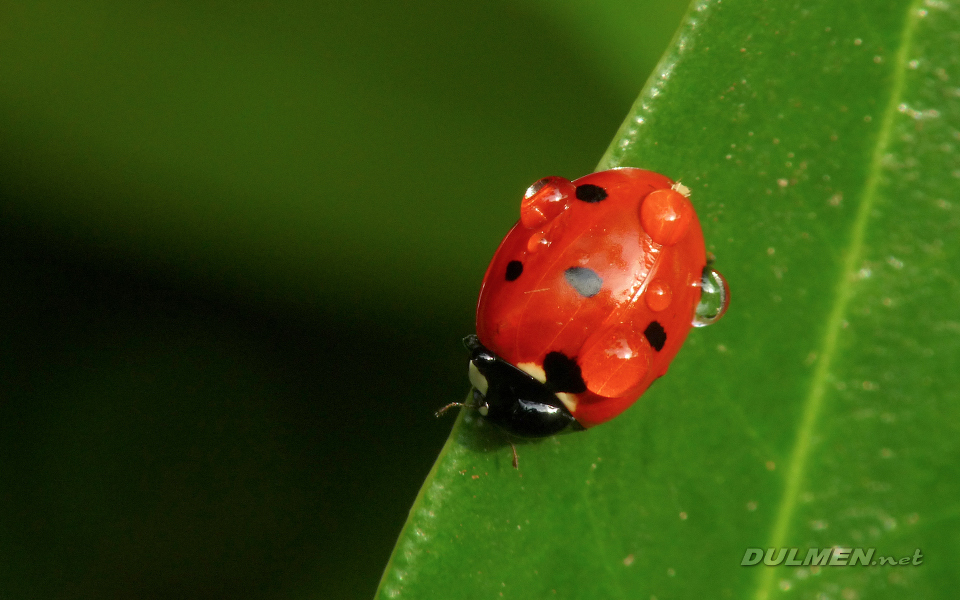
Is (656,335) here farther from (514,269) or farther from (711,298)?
(514,269)

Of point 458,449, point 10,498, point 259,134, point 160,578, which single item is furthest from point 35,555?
point 458,449

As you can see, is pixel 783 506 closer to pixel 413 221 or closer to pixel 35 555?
pixel 413 221

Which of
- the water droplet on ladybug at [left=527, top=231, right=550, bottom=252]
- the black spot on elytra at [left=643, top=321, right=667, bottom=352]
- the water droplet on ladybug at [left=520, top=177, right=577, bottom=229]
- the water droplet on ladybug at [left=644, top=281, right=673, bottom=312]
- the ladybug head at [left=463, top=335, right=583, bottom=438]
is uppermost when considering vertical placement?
the water droplet on ladybug at [left=520, top=177, right=577, bottom=229]

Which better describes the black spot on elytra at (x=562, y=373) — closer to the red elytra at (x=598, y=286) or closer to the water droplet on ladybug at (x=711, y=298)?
the red elytra at (x=598, y=286)

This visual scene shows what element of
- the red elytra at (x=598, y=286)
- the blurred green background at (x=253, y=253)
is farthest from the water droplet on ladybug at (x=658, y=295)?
the blurred green background at (x=253, y=253)

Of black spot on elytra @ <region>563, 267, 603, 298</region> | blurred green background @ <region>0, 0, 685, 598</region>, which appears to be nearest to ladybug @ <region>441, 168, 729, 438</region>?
black spot on elytra @ <region>563, 267, 603, 298</region>

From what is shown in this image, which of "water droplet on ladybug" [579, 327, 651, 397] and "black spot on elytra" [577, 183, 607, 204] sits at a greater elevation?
"black spot on elytra" [577, 183, 607, 204]

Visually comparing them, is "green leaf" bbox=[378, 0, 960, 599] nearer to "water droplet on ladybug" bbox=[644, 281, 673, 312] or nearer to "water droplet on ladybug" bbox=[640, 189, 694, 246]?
"water droplet on ladybug" bbox=[640, 189, 694, 246]
